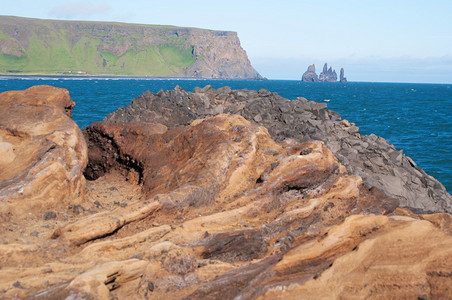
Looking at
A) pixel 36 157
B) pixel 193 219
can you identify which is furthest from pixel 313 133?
pixel 36 157

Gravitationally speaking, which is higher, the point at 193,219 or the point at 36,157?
the point at 36,157

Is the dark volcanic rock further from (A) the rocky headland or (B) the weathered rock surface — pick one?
(B) the weathered rock surface

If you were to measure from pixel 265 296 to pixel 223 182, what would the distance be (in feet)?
12.7

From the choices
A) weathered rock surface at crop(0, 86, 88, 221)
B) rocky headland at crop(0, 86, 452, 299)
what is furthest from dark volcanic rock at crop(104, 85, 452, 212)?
weathered rock surface at crop(0, 86, 88, 221)

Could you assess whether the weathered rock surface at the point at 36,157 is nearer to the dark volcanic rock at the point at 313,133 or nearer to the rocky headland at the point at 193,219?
the rocky headland at the point at 193,219

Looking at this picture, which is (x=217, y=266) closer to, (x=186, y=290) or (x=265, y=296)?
(x=186, y=290)

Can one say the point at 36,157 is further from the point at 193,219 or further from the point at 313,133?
the point at 313,133

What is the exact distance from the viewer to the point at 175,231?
7.73 metres

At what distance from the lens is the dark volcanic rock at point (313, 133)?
Answer: 1850 centimetres

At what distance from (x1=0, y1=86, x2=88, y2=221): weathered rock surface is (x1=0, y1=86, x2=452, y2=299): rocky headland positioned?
0.10 ft

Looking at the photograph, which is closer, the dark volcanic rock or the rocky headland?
the rocky headland

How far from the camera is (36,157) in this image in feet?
30.5

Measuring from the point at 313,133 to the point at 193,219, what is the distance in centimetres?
1221

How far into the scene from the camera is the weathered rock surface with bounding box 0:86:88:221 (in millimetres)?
8445
